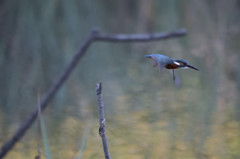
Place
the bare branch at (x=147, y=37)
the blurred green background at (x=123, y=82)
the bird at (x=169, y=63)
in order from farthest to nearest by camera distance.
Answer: the blurred green background at (x=123, y=82)
the bare branch at (x=147, y=37)
the bird at (x=169, y=63)

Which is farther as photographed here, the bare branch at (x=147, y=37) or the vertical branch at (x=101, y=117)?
the bare branch at (x=147, y=37)

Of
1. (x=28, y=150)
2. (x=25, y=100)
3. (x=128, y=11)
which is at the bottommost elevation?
(x=28, y=150)

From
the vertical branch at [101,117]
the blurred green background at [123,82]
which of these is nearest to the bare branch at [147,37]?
the blurred green background at [123,82]

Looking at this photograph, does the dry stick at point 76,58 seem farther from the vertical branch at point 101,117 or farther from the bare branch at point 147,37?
the vertical branch at point 101,117

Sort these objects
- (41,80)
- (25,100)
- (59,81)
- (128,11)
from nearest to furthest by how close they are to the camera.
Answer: (59,81) → (25,100) → (41,80) → (128,11)

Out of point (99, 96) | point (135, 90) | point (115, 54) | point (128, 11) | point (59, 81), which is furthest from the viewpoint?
point (128, 11)

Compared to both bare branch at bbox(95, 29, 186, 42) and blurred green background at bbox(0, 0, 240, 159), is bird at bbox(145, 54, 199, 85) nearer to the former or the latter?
blurred green background at bbox(0, 0, 240, 159)

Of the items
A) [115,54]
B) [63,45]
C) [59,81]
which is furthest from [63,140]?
[63,45]

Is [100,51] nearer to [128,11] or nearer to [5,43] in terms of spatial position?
[5,43]

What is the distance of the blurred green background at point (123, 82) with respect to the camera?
2.94 metres

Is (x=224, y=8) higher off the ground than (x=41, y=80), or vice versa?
(x=224, y=8)

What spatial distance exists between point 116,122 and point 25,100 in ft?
3.63

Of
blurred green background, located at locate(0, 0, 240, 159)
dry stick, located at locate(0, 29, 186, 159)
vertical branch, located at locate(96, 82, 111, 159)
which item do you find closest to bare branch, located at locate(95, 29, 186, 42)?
dry stick, located at locate(0, 29, 186, 159)

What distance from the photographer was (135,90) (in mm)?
4250
